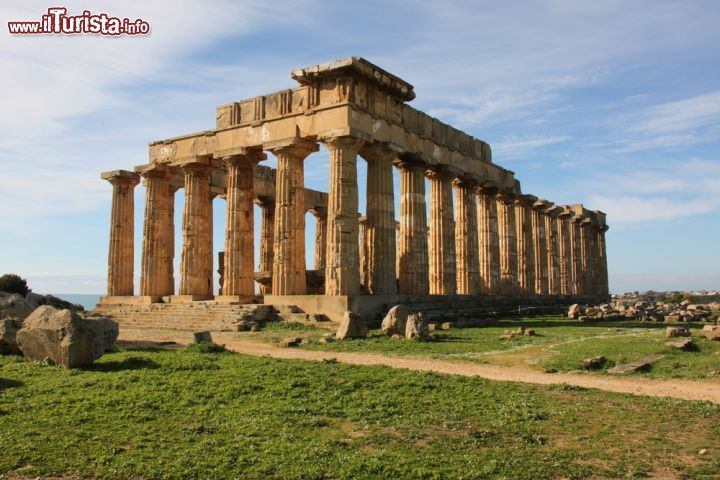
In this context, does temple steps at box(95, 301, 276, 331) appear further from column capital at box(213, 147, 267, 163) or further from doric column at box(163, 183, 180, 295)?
column capital at box(213, 147, 267, 163)

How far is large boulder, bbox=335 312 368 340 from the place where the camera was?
20141mm

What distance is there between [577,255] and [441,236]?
27.2 meters

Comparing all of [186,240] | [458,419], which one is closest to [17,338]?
[458,419]

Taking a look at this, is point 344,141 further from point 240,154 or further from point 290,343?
point 290,343

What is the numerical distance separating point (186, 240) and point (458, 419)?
26.2 m

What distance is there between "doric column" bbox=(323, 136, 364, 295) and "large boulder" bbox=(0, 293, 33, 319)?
463 inches

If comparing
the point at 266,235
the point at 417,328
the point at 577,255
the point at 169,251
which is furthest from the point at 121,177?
the point at 577,255

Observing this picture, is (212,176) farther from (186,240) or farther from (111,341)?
(111,341)

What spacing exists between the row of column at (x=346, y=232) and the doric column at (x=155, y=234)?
6cm

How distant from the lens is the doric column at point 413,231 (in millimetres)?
31297

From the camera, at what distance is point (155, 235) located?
115 ft

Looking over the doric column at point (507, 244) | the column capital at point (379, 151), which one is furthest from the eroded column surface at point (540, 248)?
the column capital at point (379, 151)

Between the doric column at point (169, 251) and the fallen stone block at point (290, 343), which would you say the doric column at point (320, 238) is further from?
the fallen stone block at point (290, 343)

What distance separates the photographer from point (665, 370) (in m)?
14.1
